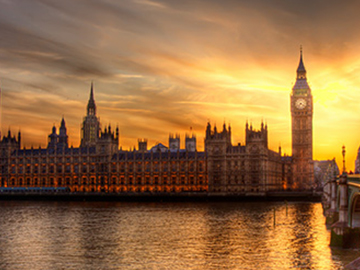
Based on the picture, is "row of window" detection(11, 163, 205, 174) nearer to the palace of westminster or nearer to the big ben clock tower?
the palace of westminster

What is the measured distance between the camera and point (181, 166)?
17025 centimetres

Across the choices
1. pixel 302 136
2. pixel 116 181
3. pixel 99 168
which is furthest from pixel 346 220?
pixel 302 136

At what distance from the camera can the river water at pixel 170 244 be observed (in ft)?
142

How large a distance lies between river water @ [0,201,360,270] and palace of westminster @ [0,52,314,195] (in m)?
77.6

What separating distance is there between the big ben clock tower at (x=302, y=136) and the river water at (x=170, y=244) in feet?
342

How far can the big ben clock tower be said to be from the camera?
185m

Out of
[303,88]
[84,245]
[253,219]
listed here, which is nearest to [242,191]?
[303,88]

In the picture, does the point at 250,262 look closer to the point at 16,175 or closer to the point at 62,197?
the point at 62,197

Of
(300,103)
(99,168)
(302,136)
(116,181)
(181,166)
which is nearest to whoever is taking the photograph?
(181,166)

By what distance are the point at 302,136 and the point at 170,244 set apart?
5636 inches

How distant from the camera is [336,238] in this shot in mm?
46844

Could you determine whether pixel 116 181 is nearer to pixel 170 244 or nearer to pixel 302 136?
pixel 302 136

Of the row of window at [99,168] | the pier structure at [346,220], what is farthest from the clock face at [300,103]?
the pier structure at [346,220]

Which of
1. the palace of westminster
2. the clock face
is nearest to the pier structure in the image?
the palace of westminster
